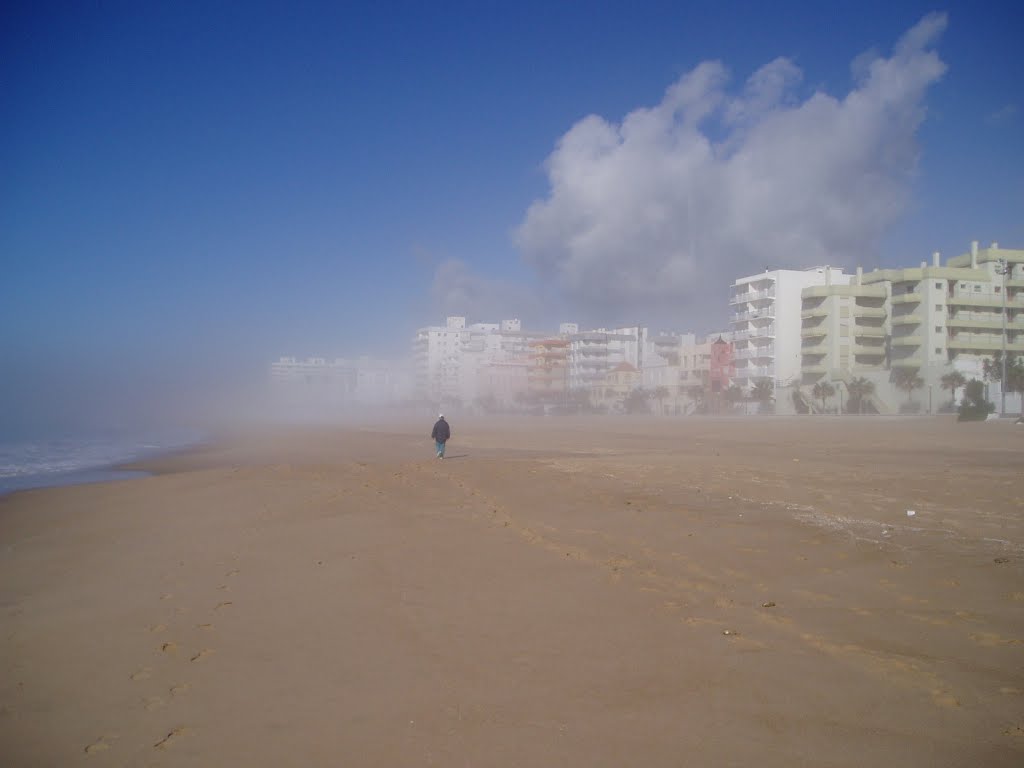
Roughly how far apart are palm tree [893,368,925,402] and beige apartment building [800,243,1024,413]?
69 centimetres

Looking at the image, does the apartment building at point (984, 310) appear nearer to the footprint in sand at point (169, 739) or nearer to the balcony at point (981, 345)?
the balcony at point (981, 345)

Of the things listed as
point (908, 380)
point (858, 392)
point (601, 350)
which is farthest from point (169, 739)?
point (601, 350)

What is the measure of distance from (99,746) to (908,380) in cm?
7315

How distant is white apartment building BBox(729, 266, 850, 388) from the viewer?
81500 millimetres

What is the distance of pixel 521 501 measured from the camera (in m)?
13.2

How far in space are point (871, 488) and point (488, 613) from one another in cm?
1027

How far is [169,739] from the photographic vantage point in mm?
4094

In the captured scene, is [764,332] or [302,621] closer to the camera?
[302,621]

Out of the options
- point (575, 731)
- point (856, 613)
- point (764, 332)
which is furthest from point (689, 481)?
point (764, 332)

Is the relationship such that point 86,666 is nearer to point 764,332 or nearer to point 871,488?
point 871,488

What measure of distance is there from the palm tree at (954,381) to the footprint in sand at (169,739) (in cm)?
6859

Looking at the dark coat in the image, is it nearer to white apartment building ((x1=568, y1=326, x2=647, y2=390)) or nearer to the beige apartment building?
the beige apartment building

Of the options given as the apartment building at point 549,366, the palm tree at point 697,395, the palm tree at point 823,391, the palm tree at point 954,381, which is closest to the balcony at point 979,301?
the palm tree at point 954,381

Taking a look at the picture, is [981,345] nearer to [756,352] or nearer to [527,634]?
[756,352]
